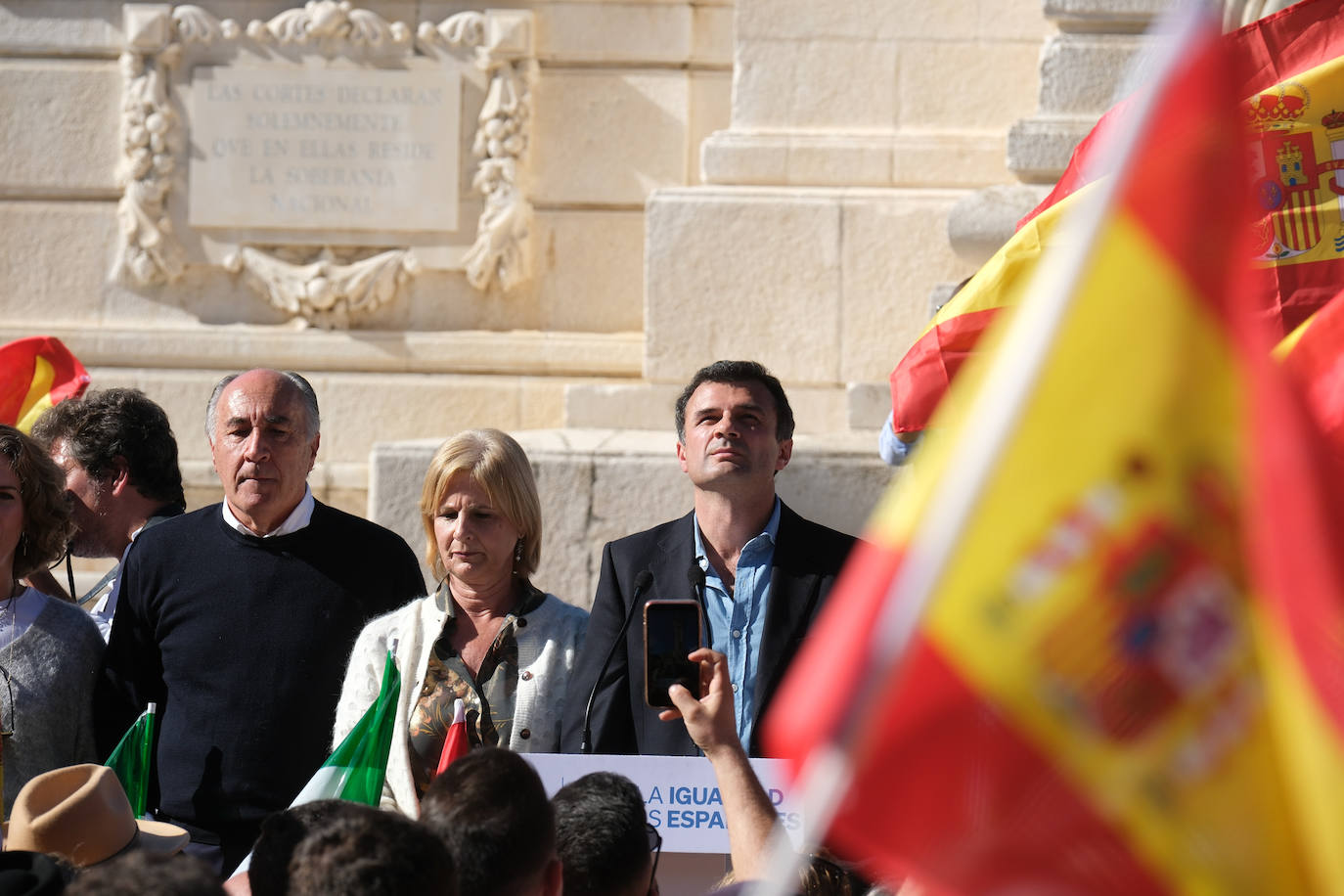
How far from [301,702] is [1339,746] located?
9.13 ft

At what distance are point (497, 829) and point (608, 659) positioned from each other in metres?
1.41

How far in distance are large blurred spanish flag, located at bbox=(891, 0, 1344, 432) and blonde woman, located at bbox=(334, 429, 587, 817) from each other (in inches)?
41.5

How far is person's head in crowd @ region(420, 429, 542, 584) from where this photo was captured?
3756mm

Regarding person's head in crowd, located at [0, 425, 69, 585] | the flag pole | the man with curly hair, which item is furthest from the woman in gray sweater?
the flag pole

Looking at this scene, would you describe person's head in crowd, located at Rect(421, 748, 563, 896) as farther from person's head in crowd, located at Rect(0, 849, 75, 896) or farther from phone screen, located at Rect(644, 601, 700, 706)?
phone screen, located at Rect(644, 601, 700, 706)

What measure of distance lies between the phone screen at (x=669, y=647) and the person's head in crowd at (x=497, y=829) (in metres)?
0.79

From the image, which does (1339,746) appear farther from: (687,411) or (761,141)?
(761,141)

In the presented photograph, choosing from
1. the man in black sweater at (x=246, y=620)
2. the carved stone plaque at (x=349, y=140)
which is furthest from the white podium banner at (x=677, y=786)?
the carved stone plaque at (x=349, y=140)

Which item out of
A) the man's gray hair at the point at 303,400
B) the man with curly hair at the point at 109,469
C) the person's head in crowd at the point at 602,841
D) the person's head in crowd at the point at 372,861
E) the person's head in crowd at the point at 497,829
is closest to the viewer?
the person's head in crowd at the point at 372,861

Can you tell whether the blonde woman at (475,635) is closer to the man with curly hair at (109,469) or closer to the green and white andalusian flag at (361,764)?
the green and white andalusian flag at (361,764)

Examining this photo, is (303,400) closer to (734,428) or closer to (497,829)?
(734,428)

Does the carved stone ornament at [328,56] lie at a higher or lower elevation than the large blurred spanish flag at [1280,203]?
higher

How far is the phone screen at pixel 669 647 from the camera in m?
3.07

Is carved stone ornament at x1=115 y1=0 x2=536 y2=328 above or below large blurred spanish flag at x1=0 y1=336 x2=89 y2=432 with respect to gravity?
above
